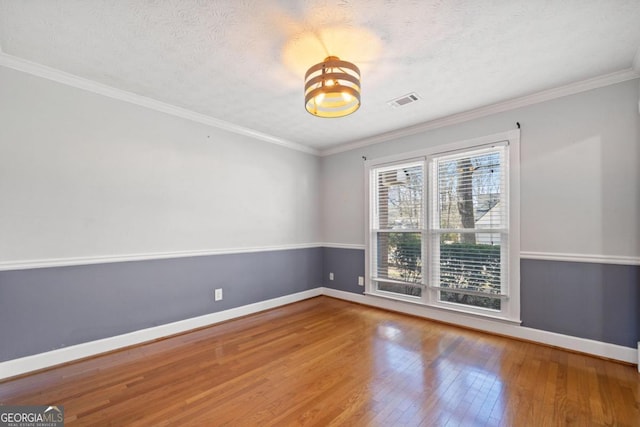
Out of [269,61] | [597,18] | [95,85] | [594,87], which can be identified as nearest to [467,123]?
[594,87]

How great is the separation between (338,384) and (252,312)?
202cm

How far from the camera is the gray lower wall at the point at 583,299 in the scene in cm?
247

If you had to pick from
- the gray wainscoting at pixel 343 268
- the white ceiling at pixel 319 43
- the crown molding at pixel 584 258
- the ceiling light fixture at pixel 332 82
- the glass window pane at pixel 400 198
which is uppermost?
the white ceiling at pixel 319 43

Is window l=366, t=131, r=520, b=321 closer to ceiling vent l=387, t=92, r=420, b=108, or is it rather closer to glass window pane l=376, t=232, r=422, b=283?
glass window pane l=376, t=232, r=422, b=283

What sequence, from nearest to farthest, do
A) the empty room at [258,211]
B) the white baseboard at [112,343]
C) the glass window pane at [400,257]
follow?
the empty room at [258,211] → the white baseboard at [112,343] → the glass window pane at [400,257]

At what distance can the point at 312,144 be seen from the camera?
4672mm

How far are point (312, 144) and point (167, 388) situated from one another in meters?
3.70

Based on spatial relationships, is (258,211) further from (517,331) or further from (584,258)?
(584,258)

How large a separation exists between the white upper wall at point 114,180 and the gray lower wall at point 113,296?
0.18m

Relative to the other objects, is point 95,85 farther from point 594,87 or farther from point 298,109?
point 594,87

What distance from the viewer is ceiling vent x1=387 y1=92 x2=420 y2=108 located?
2939mm

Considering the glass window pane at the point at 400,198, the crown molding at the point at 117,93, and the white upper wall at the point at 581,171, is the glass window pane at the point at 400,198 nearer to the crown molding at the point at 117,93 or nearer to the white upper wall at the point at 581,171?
the white upper wall at the point at 581,171

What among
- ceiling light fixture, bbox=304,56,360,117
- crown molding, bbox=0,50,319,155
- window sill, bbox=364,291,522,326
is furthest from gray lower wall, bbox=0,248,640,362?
ceiling light fixture, bbox=304,56,360,117

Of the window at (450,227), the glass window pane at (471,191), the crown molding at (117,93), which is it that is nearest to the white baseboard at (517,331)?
the window at (450,227)
